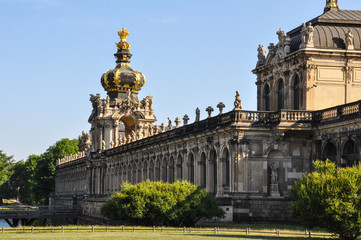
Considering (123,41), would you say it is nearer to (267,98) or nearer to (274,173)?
(267,98)

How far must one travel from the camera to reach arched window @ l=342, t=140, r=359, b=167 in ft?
162

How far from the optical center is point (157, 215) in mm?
53875

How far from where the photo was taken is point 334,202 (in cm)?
3900

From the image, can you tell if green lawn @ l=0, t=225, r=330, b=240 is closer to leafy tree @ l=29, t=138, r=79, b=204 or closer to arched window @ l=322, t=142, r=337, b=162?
arched window @ l=322, t=142, r=337, b=162

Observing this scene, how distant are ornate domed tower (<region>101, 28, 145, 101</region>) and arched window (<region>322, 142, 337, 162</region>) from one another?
2573 inches

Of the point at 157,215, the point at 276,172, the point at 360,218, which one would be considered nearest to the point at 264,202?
the point at 276,172

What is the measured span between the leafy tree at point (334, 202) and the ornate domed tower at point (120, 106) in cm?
6784

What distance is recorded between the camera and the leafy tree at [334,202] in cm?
3884

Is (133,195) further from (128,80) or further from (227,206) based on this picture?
(128,80)

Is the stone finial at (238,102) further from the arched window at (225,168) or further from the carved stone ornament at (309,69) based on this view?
the carved stone ornament at (309,69)

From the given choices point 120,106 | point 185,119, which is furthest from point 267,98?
point 120,106

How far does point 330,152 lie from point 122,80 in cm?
6709

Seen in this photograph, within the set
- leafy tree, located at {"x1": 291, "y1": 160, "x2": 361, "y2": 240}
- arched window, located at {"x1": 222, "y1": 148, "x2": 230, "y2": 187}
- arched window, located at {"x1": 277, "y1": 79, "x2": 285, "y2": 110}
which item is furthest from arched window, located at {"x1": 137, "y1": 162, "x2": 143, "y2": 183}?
leafy tree, located at {"x1": 291, "y1": 160, "x2": 361, "y2": 240}

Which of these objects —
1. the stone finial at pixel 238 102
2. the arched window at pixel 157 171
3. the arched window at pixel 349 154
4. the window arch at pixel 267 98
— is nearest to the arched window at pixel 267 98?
the window arch at pixel 267 98
